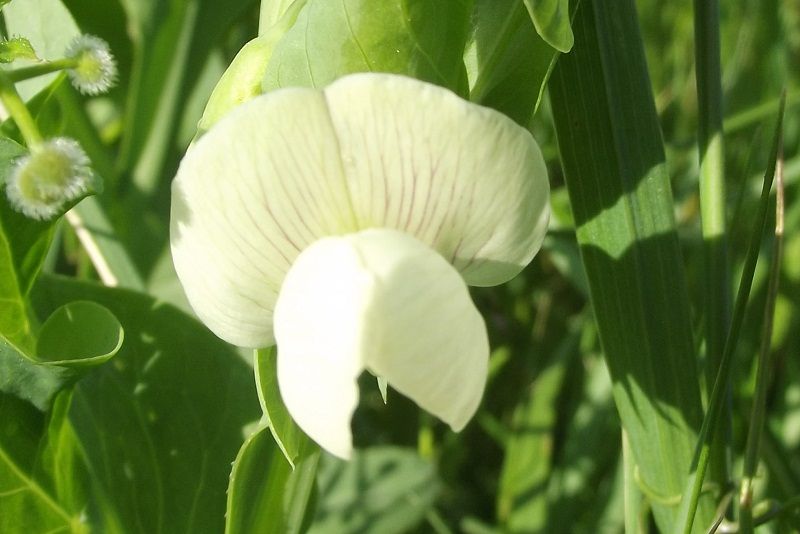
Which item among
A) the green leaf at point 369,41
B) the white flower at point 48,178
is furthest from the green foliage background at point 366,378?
the white flower at point 48,178

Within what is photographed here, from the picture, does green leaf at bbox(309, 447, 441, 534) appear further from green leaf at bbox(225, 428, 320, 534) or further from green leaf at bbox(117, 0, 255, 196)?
green leaf at bbox(117, 0, 255, 196)

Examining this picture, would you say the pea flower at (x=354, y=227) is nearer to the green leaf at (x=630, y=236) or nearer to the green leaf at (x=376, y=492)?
the green leaf at (x=630, y=236)

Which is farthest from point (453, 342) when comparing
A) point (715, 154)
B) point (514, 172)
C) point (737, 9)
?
point (737, 9)

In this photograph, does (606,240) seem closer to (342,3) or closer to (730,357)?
(730,357)

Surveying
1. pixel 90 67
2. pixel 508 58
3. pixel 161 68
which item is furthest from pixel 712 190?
pixel 161 68

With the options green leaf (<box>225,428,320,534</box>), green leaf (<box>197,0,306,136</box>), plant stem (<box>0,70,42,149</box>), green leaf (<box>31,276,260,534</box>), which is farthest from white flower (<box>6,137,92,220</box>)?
green leaf (<box>31,276,260,534</box>)
